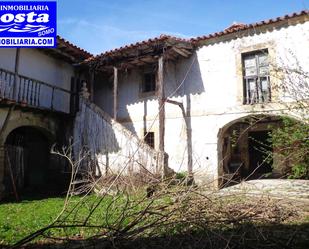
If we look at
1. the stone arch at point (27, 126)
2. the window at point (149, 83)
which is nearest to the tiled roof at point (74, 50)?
the window at point (149, 83)

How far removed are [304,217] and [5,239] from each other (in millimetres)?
5495

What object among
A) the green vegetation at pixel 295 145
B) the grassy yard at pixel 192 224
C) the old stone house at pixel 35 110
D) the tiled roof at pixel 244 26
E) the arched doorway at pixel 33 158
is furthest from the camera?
the arched doorway at pixel 33 158

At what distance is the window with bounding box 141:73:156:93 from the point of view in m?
14.0

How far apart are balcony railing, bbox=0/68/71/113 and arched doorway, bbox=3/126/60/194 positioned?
1.15 m

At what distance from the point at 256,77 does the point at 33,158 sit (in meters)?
9.33

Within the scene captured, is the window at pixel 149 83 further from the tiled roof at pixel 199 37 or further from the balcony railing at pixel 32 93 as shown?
the balcony railing at pixel 32 93

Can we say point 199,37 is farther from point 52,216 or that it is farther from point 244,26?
point 52,216

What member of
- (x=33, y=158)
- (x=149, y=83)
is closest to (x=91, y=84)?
(x=149, y=83)

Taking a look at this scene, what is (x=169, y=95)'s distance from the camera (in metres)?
13.0

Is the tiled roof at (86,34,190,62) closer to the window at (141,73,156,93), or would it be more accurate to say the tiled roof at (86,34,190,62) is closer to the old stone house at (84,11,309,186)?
the old stone house at (84,11,309,186)

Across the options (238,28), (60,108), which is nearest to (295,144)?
(238,28)

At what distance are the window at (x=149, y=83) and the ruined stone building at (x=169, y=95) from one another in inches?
1.7

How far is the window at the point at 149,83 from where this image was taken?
1400 cm

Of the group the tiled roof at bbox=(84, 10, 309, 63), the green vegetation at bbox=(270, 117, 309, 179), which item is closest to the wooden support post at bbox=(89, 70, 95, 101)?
the tiled roof at bbox=(84, 10, 309, 63)
